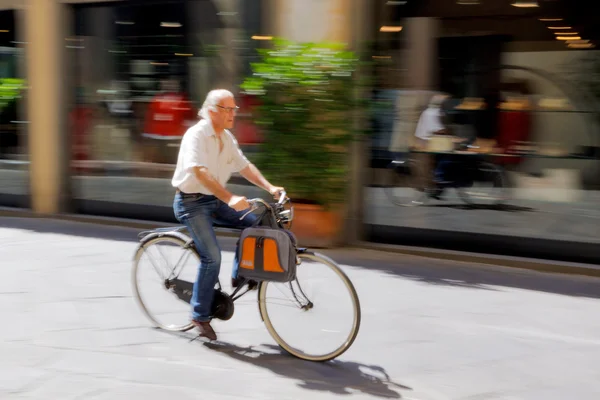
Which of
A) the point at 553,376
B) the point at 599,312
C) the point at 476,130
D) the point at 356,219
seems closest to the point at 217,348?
the point at 553,376

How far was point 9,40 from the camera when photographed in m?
10.5

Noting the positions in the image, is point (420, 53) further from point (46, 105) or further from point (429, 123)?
point (46, 105)

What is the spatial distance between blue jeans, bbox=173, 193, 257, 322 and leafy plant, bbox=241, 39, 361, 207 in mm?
3157

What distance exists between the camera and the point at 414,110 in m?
8.32

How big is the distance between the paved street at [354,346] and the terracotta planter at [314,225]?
839 millimetres

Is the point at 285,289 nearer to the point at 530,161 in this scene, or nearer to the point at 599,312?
the point at 599,312

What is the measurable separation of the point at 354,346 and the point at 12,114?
727 centimetres

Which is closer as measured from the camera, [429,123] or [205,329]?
[205,329]

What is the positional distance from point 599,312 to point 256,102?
3.94 meters

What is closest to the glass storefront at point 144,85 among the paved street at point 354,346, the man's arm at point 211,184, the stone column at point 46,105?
the stone column at point 46,105

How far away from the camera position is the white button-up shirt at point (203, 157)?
15.2 ft

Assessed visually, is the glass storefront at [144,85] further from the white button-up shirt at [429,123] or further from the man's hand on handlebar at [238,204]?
the man's hand on handlebar at [238,204]

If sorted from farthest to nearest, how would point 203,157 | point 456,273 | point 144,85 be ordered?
point 144,85
point 456,273
point 203,157

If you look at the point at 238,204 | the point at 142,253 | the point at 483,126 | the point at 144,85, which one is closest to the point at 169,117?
the point at 144,85
